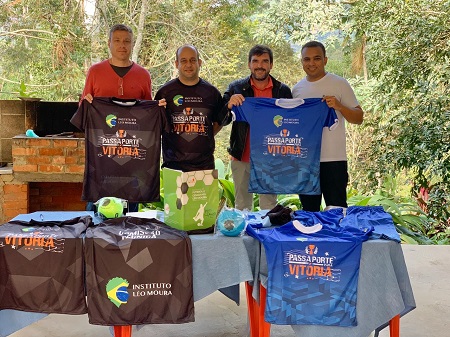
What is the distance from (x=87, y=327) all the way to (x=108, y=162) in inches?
37.6

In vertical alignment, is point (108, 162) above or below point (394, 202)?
above

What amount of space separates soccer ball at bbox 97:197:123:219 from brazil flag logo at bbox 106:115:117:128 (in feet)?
2.45

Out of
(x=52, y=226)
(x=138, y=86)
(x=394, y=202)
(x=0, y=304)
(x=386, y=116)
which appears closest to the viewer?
(x=0, y=304)

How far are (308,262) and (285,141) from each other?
1303mm

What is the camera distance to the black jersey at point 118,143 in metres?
3.64

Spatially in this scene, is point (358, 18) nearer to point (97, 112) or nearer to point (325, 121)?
point (325, 121)

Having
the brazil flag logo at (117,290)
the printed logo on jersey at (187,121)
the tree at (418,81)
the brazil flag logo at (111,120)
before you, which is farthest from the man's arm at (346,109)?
the tree at (418,81)

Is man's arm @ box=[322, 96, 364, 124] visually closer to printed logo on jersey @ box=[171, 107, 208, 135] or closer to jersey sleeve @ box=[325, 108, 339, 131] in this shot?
jersey sleeve @ box=[325, 108, 339, 131]

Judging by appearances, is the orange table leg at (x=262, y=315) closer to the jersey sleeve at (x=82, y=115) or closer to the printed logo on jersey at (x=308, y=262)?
the printed logo on jersey at (x=308, y=262)

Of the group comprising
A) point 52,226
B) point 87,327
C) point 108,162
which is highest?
point 108,162

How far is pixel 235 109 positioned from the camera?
12.3 feet

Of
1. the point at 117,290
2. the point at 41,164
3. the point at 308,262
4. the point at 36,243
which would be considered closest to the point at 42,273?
the point at 36,243

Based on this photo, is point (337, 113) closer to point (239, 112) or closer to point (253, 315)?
point (239, 112)

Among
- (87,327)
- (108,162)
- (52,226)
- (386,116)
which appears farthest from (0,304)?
(386,116)
